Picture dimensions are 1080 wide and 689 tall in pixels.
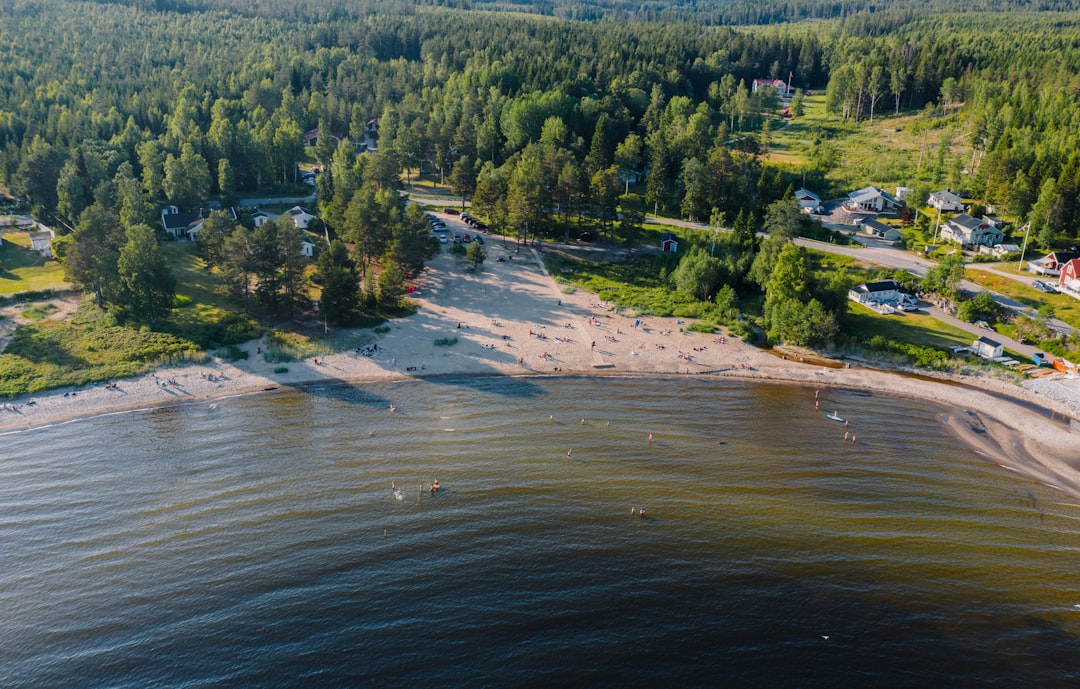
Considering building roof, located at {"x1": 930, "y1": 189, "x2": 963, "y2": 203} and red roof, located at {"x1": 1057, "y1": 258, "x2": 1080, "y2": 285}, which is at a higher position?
building roof, located at {"x1": 930, "y1": 189, "x2": 963, "y2": 203}

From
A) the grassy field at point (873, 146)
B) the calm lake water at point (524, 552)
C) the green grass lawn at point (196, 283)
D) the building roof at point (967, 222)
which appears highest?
the grassy field at point (873, 146)

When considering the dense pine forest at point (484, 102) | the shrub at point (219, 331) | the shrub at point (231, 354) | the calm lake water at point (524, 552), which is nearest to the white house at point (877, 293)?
the calm lake water at point (524, 552)

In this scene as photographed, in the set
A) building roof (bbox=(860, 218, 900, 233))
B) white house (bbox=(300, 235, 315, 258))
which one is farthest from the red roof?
white house (bbox=(300, 235, 315, 258))

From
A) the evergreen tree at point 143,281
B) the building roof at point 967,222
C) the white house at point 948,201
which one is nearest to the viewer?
the evergreen tree at point 143,281

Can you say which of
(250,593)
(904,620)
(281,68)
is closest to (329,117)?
(281,68)

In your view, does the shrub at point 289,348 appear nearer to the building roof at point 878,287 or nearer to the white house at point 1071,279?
the building roof at point 878,287

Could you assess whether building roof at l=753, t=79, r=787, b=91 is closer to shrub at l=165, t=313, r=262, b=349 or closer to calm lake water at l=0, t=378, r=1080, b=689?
calm lake water at l=0, t=378, r=1080, b=689
